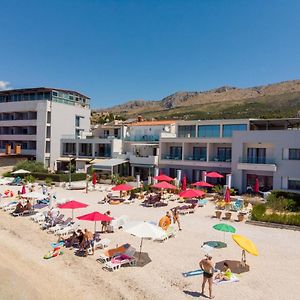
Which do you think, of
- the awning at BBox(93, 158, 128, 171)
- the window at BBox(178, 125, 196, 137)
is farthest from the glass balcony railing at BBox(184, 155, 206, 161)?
the awning at BBox(93, 158, 128, 171)

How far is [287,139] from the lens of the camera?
36.9 m

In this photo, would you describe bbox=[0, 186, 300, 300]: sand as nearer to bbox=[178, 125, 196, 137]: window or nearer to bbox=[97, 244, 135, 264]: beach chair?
bbox=[97, 244, 135, 264]: beach chair

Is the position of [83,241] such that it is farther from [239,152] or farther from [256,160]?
[239,152]

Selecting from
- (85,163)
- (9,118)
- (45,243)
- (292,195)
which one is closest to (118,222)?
(45,243)

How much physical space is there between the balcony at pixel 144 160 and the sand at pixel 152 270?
2453cm

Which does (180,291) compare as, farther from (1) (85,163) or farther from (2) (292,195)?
(1) (85,163)

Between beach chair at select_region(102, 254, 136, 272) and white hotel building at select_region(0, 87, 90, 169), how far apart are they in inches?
1840

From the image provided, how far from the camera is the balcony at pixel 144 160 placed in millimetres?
48812

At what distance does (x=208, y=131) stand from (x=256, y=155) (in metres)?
9.88

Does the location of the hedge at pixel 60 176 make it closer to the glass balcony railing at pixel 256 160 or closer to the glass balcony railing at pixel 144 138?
the glass balcony railing at pixel 144 138

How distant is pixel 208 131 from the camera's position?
159 feet

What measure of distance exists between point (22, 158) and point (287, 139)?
1837 inches

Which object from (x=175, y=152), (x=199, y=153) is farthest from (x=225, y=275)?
(x=175, y=152)

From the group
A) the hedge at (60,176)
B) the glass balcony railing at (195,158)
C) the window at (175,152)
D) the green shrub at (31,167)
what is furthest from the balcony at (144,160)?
the green shrub at (31,167)
